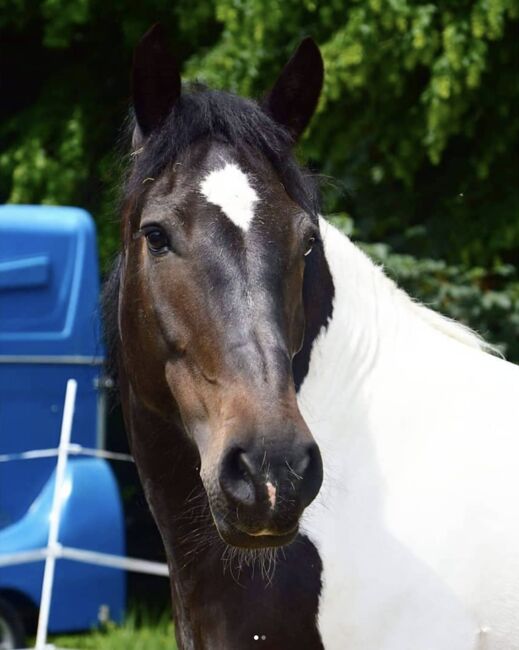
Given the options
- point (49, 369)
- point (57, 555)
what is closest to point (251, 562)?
point (57, 555)

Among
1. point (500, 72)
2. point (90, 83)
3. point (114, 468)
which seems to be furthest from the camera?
point (90, 83)

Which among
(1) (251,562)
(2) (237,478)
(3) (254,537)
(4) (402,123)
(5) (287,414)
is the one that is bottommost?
(4) (402,123)

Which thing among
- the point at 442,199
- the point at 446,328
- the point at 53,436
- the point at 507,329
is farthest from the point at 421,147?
the point at 446,328

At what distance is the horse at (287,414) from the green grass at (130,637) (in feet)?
10.1

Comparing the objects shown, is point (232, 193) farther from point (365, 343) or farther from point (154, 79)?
point (365, 343)

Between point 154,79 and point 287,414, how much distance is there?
3.17 feet

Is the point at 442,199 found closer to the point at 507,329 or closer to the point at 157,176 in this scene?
the point at 507,329

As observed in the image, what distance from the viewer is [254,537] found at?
90.5 inches

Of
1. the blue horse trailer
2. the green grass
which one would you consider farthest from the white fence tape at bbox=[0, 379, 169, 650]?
the green grass

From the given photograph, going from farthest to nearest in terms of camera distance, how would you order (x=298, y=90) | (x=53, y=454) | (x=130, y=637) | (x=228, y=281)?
(x=53, y=454) < (x=130, y=637) < (x=298, y=90) < (x=228, y=281)

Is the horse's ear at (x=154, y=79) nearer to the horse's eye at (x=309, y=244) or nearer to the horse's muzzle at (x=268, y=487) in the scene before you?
the horse's eye at (x=309, y=244)

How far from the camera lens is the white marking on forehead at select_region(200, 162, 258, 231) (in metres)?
2.54

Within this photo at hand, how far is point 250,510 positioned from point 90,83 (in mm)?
7270

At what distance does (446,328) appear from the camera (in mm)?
2943
